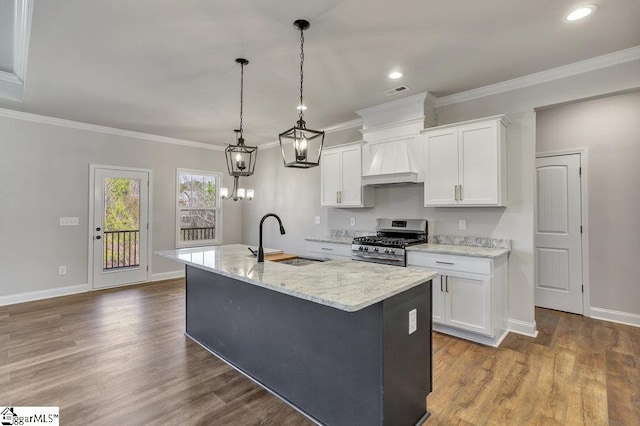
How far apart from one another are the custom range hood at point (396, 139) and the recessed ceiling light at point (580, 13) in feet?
5.05

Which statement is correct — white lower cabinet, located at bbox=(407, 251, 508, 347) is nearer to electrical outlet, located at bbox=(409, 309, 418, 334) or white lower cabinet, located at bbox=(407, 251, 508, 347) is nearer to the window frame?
electrical outlet, located at bbox=(409, 309, 418, 334)

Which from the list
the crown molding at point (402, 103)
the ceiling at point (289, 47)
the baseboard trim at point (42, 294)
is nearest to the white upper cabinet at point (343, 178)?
the crown molding at point (402, 103)

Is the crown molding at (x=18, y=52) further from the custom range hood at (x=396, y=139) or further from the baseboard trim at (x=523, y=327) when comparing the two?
the baseboard trim at (x=523, y=327)

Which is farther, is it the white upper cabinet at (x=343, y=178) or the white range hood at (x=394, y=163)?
the white upper cabinet at (x=343, y=178)

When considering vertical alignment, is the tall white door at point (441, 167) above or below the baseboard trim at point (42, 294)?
above

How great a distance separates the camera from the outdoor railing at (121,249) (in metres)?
5.42

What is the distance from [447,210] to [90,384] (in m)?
3.92

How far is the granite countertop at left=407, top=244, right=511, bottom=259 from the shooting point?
124 inches

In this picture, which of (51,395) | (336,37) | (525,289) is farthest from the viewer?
(525,289)

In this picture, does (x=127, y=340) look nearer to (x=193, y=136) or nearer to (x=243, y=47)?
(x=243, y=47)

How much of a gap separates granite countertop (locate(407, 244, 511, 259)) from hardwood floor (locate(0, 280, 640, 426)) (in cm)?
92

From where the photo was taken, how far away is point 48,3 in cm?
217

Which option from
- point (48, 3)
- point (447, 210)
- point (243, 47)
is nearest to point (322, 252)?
point (447, 210)

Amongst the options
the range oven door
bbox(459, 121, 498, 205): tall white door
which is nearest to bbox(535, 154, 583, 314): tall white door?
bbox(459, 121, 498, 205): tall white door
